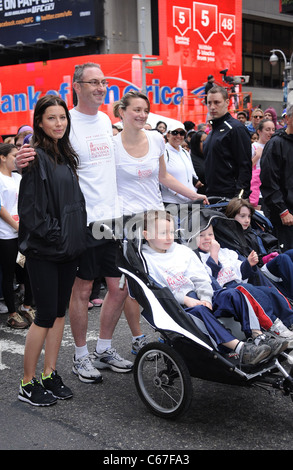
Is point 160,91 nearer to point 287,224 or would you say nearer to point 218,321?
point 287,224

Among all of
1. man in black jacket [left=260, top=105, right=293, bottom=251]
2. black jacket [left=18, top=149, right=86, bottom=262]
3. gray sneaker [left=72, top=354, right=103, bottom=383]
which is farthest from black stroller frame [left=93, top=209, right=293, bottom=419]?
man in black jacket [left=260, top=105, right=293, bottom=251]

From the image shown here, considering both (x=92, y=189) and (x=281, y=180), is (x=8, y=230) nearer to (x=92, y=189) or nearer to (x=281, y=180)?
(x=92, y=189)

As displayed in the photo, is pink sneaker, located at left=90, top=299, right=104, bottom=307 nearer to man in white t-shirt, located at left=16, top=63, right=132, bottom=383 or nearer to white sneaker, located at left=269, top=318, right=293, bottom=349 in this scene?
man in white t-shirt, located at left=16, top=63, right=132, bottom=383

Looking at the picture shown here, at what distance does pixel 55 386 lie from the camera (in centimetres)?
411

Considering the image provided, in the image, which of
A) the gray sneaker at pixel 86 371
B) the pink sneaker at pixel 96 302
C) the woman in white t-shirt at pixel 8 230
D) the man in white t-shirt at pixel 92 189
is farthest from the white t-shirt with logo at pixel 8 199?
the gray sneaker at pixel 86 371

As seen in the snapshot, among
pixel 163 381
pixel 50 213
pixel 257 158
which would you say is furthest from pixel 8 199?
pixel 257 158

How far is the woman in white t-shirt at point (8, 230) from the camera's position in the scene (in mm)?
6016

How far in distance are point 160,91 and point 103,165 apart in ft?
73.6

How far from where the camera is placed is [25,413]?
3.86 metres

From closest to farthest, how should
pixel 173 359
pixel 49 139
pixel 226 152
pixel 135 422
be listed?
pixel 173 359
pixel 135 422
pixel 49 139
pixel 226 152

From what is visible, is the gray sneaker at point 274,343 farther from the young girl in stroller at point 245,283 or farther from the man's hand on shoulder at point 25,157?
the man's hand on shoulder at point 25,157

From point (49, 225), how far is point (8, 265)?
258 cm

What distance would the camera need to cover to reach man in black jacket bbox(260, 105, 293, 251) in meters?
5.40

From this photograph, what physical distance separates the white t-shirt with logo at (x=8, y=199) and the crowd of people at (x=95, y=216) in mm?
1643
